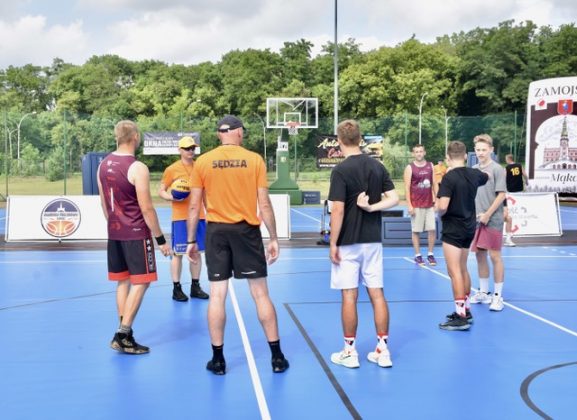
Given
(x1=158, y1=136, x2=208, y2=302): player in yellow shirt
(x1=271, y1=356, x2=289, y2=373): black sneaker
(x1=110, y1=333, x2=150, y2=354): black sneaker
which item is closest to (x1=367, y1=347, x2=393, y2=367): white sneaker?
(x1=271, y1=356, x2=289, y2=373): black sneaker

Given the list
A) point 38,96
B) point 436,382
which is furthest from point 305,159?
point 38,96

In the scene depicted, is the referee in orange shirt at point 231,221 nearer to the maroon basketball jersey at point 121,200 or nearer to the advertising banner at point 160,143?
the maroon basketball jersey at point 121,200

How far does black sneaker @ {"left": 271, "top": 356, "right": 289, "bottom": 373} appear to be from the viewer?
5191 mm

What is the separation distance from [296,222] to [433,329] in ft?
43.1

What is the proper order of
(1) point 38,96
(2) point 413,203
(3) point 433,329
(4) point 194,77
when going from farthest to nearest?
1. (1) point 38,96
2. (4) point 194,77
3. (2) point 413,203
4. (3) point 433,329

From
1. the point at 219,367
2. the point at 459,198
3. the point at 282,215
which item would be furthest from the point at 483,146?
the point at 282,215

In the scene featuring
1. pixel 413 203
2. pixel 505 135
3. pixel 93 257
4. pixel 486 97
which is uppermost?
pixel 486 97

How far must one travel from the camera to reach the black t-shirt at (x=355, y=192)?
17.1 ft

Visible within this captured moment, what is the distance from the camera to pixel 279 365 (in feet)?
17.1

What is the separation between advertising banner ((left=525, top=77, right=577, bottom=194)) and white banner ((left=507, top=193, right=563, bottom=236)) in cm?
1085

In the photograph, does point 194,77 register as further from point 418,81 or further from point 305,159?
point 305,159

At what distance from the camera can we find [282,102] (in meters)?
29.1

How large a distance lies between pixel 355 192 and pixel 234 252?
1083mm

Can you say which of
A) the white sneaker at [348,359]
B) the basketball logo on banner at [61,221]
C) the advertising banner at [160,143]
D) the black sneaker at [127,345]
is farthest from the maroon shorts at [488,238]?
the advertising banner at [160,143]
